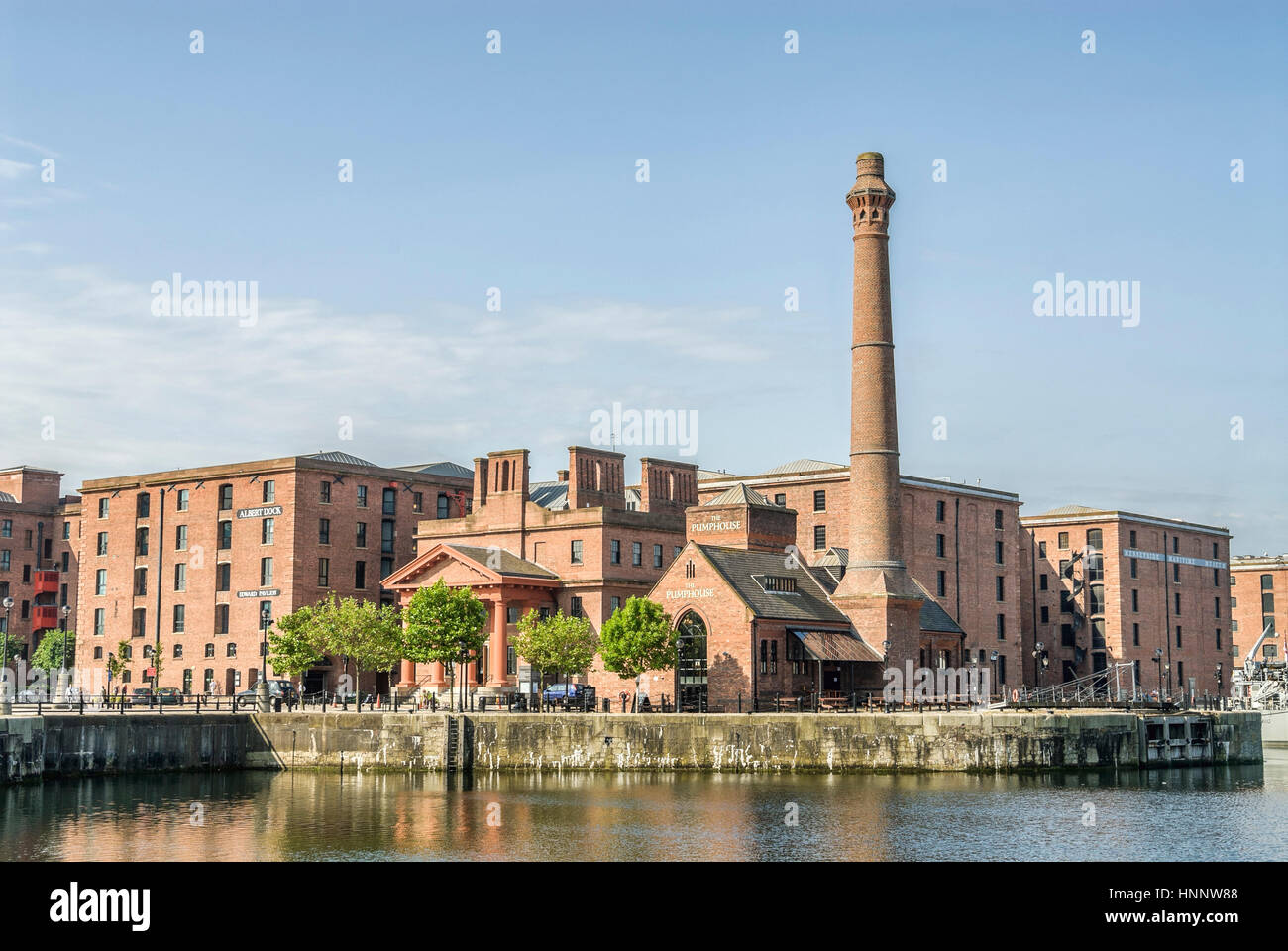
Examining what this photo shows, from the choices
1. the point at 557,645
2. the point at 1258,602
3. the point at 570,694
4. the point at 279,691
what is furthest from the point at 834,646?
the point at 1258,602

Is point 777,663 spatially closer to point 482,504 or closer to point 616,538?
point 616,538

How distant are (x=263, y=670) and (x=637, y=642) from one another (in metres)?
27.5

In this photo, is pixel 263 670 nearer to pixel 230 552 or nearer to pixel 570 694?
pixel 230 552

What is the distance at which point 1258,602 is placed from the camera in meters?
134

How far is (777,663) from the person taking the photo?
65.0 meters

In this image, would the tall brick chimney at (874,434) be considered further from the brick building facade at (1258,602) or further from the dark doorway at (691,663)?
the brick building facade at (1258,602)

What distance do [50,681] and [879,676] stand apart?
192 feet

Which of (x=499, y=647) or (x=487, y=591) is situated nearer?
(x=499, y=647)

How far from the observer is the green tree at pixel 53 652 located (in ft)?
315

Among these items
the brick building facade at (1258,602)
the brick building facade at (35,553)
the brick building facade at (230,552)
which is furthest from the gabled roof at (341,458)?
the brick building facade at (1258,602)
